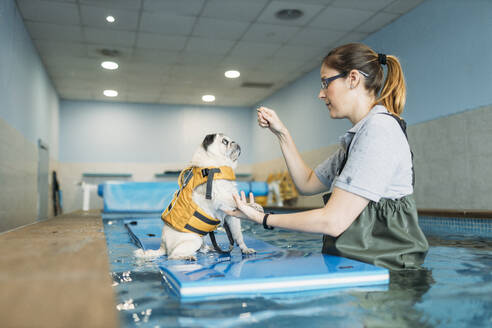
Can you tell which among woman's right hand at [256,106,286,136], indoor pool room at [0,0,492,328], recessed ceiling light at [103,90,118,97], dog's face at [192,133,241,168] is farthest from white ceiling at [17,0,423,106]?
woman's right hand at [256,106,286,136]

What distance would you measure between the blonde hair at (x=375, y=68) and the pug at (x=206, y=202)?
867 mm

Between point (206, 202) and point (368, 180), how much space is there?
993 millimetres

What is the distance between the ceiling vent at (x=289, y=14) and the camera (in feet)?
18.4

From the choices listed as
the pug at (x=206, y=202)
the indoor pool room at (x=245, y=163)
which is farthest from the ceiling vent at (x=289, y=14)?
the pug at (x=206, y=202)

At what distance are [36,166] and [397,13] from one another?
21.4 feet

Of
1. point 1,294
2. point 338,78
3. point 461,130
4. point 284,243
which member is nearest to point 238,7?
point 461,130

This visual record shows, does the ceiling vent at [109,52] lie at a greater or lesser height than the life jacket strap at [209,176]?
greater

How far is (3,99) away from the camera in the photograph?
4938 mm

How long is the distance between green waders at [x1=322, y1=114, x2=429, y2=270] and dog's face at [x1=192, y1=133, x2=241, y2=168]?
0.91 m

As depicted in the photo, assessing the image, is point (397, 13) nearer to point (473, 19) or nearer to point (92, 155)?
point (473, 19)

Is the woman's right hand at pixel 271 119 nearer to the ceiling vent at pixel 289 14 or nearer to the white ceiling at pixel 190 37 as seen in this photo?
the white ceiling at pixel 190 37

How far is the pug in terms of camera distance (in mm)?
2133

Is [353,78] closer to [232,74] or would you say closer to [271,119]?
[271,119]

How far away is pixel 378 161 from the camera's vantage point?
1483 millimetres
